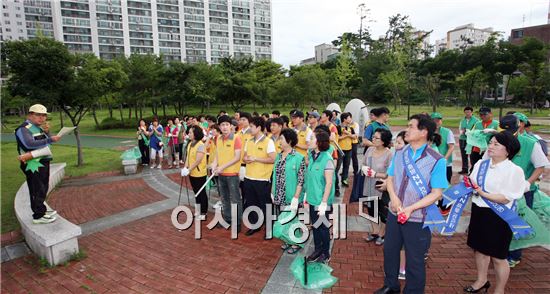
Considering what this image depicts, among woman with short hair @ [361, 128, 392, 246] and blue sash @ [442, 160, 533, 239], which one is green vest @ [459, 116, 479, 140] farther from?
blue sash @ [442, 160, 533, 239]

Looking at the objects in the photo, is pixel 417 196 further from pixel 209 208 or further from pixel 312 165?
pixel 209 208

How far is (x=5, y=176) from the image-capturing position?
9.09m

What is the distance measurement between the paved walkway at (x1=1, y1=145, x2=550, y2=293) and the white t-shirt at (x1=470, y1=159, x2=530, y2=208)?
1245 mm

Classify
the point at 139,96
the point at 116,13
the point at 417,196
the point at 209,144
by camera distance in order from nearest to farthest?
the point at 417,196 < the point at 209,144 < the point at 139,96 < the point at 116,13

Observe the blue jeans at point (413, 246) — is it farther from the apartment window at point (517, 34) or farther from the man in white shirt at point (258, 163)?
the apartment window at point (517, 34)

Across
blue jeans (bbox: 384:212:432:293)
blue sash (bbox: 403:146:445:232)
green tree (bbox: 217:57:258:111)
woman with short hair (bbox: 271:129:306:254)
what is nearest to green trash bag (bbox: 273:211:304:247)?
woman with short hair (bbox: 271:129:306:254)

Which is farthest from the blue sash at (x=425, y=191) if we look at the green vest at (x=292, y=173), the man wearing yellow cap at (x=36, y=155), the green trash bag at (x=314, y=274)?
the man wearing yellow cap at (x=36, y=155)

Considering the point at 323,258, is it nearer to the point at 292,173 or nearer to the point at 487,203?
the point at 292,173

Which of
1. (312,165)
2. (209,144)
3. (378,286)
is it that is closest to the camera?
(378,286)

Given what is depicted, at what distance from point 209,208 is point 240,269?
272 centimetres

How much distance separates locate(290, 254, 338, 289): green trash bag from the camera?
366 cm

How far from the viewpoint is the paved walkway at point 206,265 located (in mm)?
3715

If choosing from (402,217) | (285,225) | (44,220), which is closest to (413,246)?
(402,217)

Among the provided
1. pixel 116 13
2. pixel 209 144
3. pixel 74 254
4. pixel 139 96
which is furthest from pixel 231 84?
pixel 116 13
